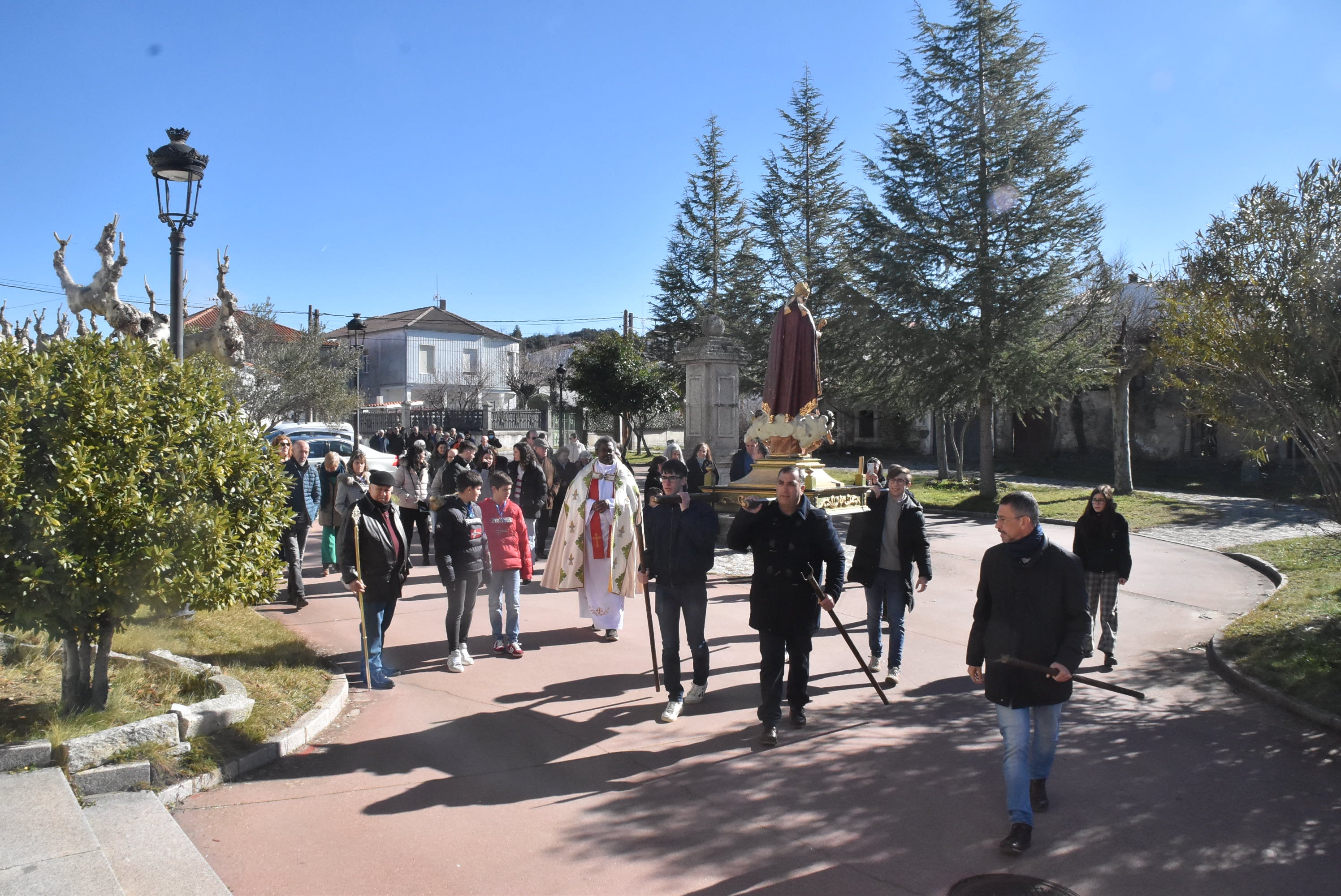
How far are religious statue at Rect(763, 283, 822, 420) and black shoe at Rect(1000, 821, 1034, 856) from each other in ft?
30.6

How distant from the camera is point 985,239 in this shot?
67.4ft

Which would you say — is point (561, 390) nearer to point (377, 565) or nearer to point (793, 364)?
point (793, 364)

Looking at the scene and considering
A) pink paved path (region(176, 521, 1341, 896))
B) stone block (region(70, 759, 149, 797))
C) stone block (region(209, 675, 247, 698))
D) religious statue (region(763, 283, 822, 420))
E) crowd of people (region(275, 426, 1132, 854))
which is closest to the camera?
pink paved path (region(176, 521, 1341, 896))

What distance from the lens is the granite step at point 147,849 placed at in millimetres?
3617

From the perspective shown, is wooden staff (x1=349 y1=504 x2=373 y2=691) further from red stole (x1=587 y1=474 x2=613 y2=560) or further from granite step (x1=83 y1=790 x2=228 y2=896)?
granite step (x1=83 y1=790 x2=228 y2=896)

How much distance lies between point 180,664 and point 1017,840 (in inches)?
207

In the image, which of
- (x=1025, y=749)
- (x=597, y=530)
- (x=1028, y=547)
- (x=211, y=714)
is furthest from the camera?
(x=597, y=530)

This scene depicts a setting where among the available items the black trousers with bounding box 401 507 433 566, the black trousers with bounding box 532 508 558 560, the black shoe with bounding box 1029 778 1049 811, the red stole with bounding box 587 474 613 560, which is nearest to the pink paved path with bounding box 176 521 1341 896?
the black shoe with bounding box 1029 778 1049 811

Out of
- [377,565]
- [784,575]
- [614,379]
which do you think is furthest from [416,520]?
[614,379]

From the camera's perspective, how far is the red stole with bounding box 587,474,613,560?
311 inches

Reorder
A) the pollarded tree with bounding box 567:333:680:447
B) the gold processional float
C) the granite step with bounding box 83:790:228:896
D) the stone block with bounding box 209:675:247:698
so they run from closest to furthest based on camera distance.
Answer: the granite step with bounding box 83:790:228:896
the stone block with bounding box 209:675:247:698
the gold processional float
the pollarded tree with bounding box 567:333:680:447

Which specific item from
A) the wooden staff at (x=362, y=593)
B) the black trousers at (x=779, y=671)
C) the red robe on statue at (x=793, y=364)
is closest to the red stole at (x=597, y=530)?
the wooden staff at (x=362, y=593)

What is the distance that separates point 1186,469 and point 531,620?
24276mm

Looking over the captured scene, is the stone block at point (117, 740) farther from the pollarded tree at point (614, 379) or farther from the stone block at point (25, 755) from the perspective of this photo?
the pollarded tree at point (614, 379)
